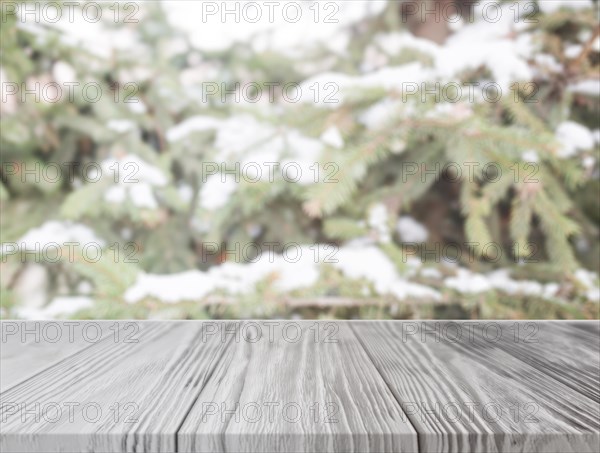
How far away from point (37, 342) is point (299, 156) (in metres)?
0.53

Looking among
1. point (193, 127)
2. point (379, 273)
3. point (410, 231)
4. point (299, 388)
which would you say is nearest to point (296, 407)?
point (299, 388)

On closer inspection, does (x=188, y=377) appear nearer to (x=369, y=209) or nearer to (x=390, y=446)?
(x=390, y=446)

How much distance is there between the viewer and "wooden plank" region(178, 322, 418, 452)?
27 centimetres

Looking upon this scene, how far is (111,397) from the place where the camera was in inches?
12.8

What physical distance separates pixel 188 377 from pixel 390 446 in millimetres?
178

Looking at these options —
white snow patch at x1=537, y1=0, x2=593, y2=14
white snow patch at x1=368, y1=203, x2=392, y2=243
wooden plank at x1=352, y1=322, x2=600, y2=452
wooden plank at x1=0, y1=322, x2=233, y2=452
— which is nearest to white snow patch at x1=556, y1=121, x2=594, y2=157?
white snow patch at x1=537, y1=0, x2=593, y2=14

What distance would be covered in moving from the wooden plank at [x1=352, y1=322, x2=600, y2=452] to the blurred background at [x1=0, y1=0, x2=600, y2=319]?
0.32m

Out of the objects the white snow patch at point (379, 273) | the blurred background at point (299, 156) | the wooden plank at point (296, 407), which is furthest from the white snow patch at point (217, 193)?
the wooden plank at point (296, 407)

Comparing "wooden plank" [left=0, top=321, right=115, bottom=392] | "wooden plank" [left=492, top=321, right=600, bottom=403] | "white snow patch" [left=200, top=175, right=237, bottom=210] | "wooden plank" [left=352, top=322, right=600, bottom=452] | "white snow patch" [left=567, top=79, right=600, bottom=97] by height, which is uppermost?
"white snow patch" [left=567, top=79, right=600, bottom=97]

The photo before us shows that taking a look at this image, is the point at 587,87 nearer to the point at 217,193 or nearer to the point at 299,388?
the point at 217,193

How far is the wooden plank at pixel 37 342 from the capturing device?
1.29 feet

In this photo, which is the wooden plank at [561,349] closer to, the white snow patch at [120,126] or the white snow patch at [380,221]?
the white snow patch at [380,221]

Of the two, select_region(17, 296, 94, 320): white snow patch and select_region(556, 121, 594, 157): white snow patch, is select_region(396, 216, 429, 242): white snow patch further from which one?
select_region(17, 296, 94, 320): white snow patch

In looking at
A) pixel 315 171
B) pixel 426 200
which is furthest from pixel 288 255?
pixel 426 200
